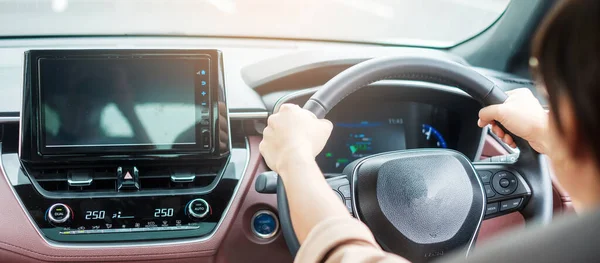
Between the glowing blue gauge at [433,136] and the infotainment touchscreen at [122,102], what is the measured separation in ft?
2.53

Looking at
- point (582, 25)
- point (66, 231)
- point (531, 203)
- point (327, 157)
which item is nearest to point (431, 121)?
point (327, 157)

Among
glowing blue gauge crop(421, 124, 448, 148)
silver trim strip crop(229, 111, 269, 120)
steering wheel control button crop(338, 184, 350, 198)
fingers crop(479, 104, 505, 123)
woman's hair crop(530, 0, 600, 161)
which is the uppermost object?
woman's hair crop(530, 0, 600, 161)

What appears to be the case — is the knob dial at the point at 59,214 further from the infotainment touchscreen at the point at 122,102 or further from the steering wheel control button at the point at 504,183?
the steering wheel control button at the point at 504,183

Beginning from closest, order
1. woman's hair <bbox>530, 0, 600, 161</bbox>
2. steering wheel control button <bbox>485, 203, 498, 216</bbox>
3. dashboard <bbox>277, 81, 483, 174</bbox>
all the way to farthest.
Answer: woman's hair <bbox>530, 0, 600, 161</bbox>
steering wheel control button <bbox>485, 203, 498, 216</bbox>
dashboard <bbox>277, 81, 483, 174</bbox>

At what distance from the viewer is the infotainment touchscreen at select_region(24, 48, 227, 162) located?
1.53m

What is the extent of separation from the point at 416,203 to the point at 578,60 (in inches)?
31.1

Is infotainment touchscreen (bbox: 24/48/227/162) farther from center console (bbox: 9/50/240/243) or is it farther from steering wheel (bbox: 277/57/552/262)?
steering wheel (bbox: 277/57/552/262)

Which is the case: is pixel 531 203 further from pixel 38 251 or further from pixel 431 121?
pixel 38 251

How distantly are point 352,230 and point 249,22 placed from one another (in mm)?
1672

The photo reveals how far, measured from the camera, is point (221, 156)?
1637mm

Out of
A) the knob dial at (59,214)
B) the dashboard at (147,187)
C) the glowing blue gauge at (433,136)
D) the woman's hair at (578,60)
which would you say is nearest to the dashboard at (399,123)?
the glowing blue gauge at (433,136)

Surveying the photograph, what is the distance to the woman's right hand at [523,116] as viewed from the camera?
1298 millimetres

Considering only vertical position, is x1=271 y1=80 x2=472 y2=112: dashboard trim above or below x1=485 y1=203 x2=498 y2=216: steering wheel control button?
above

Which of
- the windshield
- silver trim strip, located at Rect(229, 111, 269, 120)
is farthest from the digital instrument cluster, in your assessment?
the windshield
